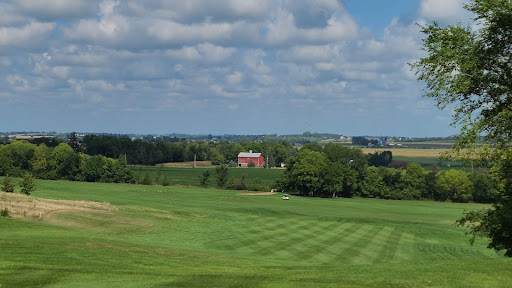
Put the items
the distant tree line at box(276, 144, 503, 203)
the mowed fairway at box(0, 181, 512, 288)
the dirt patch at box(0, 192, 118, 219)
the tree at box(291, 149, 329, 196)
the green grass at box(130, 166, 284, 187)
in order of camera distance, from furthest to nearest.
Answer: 1. the green grass at box(130, 166, 284, 187)
2. the tree at box(291, 149, 329, 196)
3. the distant tree line at box(276, 144, 503, 203)
4. the dirt patch at box(0, 192, 118, 219)
5. the mowed fairway at box(0, 181, 512, 288)

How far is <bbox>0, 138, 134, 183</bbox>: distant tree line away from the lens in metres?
150

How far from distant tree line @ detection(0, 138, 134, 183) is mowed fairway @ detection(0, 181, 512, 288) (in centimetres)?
4029

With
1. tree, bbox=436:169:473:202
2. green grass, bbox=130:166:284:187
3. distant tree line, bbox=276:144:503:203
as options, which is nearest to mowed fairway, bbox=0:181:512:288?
distant tree line, bbox=276:144:503:203

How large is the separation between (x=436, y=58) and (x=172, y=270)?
18.1 metres

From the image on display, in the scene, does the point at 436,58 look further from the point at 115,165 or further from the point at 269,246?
the point at 115,165

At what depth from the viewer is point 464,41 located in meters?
27.2

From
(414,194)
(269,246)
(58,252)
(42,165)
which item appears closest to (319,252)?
(269,246)

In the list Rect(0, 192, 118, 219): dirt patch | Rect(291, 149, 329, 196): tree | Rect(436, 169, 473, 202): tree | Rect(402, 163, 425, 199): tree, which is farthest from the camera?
Rect(402, 163, 425, 199): tree

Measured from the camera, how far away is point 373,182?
13988cm

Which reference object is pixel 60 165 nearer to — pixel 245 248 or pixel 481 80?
pixel 245 248

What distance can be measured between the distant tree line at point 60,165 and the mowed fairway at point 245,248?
40.3 metres

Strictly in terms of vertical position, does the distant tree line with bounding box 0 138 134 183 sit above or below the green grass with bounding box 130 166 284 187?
above

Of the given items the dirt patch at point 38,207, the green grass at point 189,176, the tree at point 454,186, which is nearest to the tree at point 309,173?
the green grass at point 189,176

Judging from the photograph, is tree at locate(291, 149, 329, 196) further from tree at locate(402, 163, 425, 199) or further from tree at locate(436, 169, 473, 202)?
tree at locate(436, 169, 473, 202)
